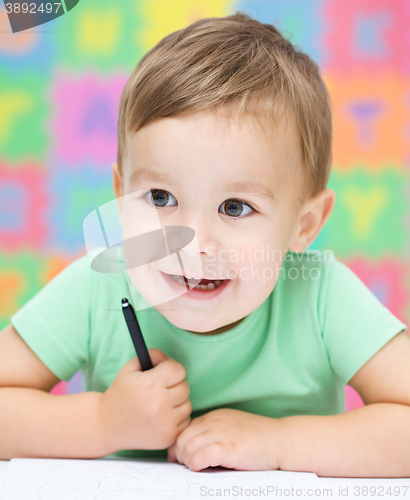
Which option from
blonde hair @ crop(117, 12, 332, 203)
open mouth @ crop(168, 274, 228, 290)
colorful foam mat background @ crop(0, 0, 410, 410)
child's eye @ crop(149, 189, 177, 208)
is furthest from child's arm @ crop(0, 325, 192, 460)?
colorful foam mat background @ crop(0, 0, 410, 410)

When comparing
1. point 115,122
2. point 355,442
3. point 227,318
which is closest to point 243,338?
point 227,318

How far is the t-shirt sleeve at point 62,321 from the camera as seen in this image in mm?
832

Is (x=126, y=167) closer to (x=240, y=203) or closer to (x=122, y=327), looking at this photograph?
(x=240, y=203)

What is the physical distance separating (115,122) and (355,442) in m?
1.02

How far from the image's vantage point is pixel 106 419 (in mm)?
742

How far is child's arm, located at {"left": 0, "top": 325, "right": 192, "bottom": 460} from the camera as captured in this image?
729 mm

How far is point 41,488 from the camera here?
1.94ft

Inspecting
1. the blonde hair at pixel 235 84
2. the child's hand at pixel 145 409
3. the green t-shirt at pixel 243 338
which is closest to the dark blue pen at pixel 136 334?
the child's hand at pixel 145 409

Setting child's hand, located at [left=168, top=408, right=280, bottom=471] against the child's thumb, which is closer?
child's hand, located at [left=168, top=408, right=280, bottom=471]

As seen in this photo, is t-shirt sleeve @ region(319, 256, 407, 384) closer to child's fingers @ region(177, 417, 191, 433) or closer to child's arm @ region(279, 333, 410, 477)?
child's arm @ region(279, 333, 410, 477)

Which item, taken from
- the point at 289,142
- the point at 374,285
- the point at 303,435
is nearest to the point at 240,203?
the point at 289,142

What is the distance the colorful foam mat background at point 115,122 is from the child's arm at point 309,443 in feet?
2.49

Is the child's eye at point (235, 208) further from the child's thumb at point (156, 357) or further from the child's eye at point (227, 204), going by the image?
the child's thumb at point (156, 357)

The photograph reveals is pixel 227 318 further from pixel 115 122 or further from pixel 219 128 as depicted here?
pixel 115 122
